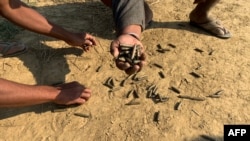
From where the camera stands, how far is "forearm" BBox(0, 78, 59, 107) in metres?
3.37

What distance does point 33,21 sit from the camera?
424cm

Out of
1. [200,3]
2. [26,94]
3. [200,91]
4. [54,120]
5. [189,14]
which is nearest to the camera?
[26,94]

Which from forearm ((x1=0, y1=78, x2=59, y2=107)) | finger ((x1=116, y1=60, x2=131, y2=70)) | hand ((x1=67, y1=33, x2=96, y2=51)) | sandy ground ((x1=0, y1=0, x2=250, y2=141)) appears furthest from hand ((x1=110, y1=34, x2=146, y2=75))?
hand ((x1=67, y1=33, x2=96, y2=51))

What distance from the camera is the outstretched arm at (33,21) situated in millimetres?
4102

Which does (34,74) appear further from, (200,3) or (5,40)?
(200,3)

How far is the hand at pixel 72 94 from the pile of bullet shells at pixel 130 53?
650mm

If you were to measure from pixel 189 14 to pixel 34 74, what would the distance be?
227 centimetres

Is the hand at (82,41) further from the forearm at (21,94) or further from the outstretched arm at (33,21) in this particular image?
the forearm at (21,94)

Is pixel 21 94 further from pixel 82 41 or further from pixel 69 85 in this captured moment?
pixel 82 41

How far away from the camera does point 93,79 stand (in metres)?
4.19

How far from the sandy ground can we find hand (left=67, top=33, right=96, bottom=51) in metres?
0.15

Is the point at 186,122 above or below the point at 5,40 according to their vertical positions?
below

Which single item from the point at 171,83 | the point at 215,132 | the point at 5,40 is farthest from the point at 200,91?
the point at 5,40

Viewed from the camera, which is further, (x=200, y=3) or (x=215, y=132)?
(x=200, y=3)
